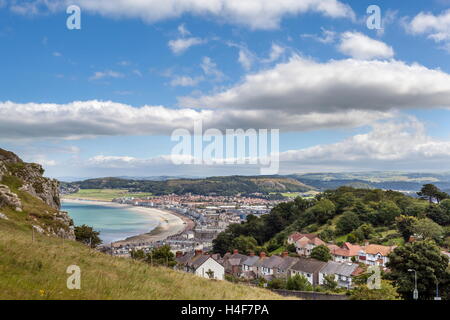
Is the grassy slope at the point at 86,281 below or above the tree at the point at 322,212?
above

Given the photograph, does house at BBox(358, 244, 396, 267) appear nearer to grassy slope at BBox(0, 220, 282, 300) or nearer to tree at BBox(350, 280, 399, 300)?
tree at BBox(350, 280, 399, 300)

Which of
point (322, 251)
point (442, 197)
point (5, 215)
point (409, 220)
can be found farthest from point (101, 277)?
point (442, 197)

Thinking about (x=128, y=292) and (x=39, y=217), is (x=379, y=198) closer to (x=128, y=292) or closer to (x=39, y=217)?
(x=39, y=217)

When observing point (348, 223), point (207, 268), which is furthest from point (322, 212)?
point (207, 268)

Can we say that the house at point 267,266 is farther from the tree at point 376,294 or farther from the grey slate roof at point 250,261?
the tree at point 376,294

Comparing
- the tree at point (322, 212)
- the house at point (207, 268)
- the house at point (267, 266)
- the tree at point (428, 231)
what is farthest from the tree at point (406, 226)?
the house at point (207, 268)

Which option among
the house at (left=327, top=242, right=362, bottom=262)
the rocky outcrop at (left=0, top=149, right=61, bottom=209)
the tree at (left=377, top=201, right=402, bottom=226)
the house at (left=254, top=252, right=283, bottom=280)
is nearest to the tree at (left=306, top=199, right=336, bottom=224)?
the tree at (left=377, top=201, right=402, bottom=226)

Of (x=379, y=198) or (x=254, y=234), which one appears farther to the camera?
(x=379, y=198)
